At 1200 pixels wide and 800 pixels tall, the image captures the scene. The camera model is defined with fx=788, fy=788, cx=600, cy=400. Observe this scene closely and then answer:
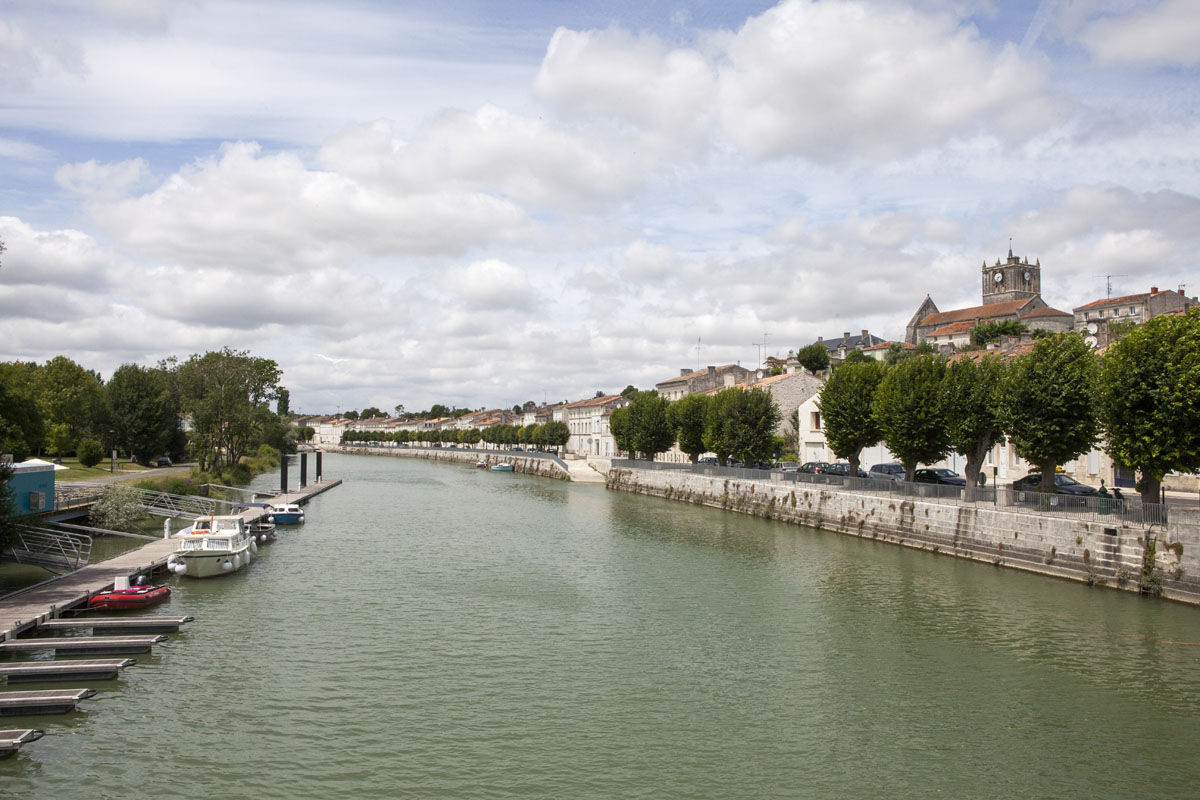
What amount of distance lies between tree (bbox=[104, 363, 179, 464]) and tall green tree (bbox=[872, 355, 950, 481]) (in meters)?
59.1

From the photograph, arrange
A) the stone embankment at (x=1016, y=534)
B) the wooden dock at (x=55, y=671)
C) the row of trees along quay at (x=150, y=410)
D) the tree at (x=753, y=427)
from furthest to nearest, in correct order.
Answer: the row of trees along quay at (x=150, y=410)
the tree at (x=753, y=427)
the stone embankment at (x=1016, y=534)
the wooden dock at (x=55, y=671)

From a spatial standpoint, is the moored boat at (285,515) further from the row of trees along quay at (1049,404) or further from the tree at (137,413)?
the row of trees along quay at (1049,404)

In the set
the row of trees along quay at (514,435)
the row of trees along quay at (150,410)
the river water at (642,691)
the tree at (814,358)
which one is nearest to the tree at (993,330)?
the tree at (814,358)

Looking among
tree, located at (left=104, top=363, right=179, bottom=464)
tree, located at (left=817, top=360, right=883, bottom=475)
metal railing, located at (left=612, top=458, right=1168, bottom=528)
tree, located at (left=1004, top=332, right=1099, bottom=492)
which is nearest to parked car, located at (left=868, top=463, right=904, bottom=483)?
tree, located at (left=817, top=360, right=883, bottom=475)

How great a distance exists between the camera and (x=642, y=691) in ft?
54.6

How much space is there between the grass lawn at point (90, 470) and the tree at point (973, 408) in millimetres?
46485

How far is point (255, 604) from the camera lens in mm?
24406

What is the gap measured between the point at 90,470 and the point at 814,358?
8718 cm

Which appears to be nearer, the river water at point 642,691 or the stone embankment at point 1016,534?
the river water at point 642,691

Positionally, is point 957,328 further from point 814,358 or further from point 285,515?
point 285,515

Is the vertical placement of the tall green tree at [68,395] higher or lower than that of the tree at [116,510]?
higher

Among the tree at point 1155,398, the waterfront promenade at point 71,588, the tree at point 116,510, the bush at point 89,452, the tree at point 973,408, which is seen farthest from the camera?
the bush at point 89,452

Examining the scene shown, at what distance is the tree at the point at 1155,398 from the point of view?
23516 millimetres

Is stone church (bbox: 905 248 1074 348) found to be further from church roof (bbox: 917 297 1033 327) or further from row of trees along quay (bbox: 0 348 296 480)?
row of trees along quay (bbox: 0 348 296 480)
